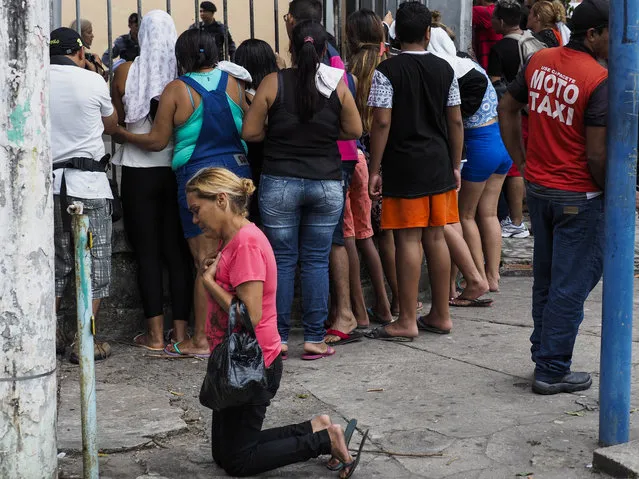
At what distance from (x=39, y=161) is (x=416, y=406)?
7.53 feet

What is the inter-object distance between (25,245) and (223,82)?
2565mm

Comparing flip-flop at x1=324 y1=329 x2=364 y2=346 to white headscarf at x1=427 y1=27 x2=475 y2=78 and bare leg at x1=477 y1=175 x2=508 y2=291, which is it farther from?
white headscarf at x1=427 y1=27 x2=475 y2=78

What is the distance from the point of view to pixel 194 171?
5.82m

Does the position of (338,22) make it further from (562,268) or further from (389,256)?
(562,268)

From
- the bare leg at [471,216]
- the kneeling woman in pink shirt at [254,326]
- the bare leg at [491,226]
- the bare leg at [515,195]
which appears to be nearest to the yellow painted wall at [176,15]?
the bare leg at [515,195]

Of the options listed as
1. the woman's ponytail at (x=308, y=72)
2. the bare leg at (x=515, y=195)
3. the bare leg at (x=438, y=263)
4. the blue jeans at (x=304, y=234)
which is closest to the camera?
the woman's ponytail at (x=308, y=72)

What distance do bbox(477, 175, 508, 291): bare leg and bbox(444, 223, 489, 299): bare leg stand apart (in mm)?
356

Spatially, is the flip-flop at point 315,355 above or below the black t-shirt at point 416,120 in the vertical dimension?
below

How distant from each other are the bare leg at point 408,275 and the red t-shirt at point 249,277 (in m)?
2.07

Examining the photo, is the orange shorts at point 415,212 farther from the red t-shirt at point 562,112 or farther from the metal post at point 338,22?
the metal post at point 338,22

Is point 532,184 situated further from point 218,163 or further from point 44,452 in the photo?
point 44,452

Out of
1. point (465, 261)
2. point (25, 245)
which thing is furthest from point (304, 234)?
point (25, 245)

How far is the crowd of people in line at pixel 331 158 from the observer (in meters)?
4.87

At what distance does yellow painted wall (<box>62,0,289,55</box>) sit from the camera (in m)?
12.5
